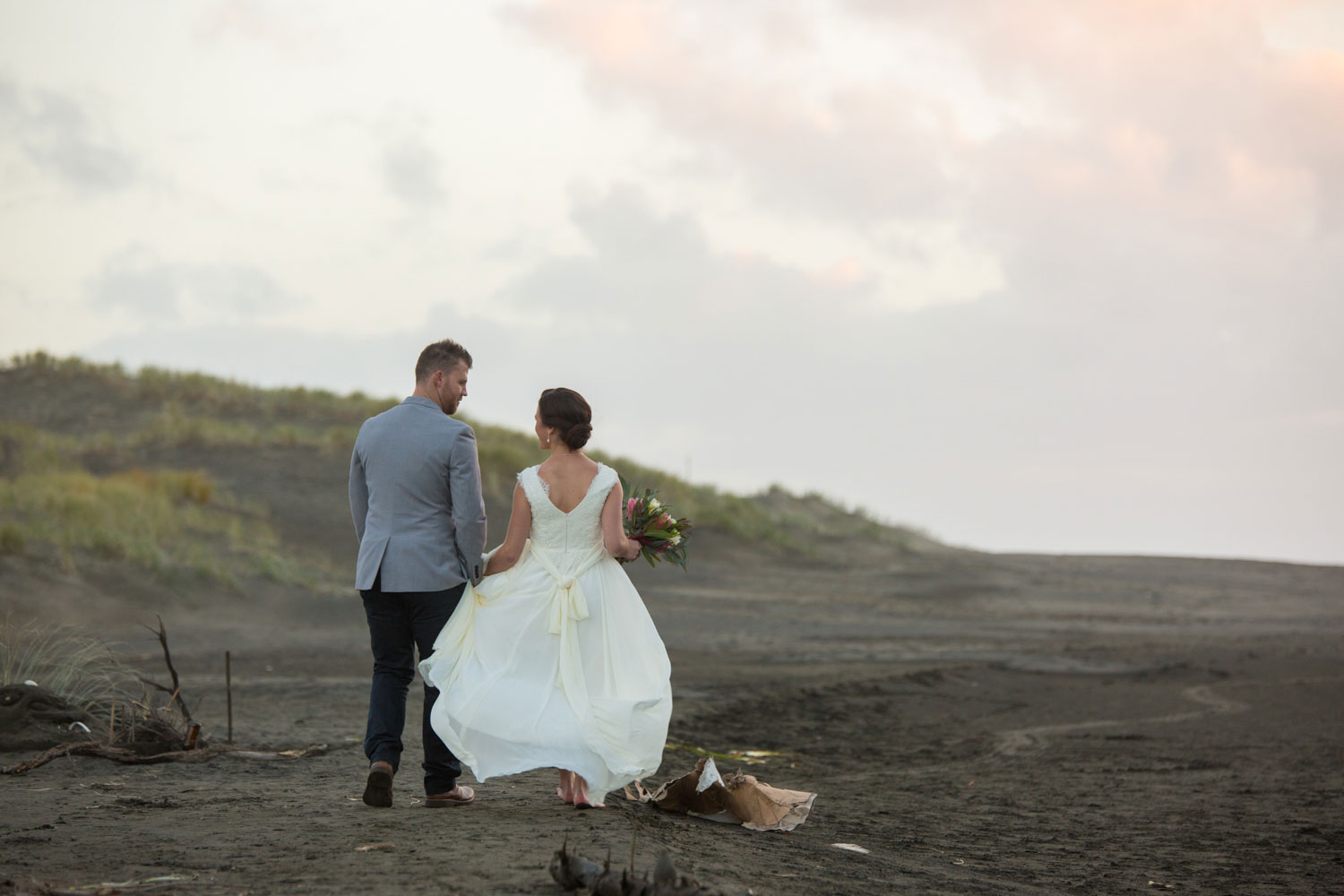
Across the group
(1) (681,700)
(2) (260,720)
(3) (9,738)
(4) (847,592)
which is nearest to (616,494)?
(3) (9,738)

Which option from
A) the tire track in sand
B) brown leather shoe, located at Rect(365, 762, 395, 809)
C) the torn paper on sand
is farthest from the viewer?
the tire track in sand

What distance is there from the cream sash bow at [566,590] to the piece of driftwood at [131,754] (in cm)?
378

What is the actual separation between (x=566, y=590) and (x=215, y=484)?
23.4 meters

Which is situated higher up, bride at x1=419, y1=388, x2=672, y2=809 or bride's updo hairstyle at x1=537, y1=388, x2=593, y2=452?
bride's updo hairstyle at x1=537, y1=388, x2=593, y2=452

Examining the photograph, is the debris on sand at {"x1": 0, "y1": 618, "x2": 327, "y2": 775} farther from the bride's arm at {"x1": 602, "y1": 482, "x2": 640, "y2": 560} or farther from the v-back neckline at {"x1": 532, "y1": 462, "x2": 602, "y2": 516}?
the bride's arm at {"x1": 602, "y1": 482, "x2": 640, "y2": 560}

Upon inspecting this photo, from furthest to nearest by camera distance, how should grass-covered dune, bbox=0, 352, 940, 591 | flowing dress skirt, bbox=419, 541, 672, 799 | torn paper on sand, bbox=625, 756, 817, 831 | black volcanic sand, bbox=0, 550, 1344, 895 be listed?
grass-covered dune, bbox=0, 352, 940, 591, torn paper on sand, bbox=625, 756, 817, 831, flowing dress skirt, bbox=419, 541, 672, 799, black volcanic sand, bbox=0, 550, 1344, 895

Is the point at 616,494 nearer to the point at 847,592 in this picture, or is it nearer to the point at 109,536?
the point at 109,536

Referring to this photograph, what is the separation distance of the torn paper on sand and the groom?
1260 mm

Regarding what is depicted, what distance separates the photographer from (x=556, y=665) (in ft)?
20.2

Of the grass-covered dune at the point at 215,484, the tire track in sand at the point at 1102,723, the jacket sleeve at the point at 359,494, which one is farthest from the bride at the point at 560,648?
the grass-covered dune at the point at 215,484

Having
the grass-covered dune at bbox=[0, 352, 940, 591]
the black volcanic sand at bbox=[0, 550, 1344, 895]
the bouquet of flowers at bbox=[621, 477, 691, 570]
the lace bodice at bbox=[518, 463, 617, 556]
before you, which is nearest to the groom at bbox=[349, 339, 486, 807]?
the lace bodice at bbox=[518, 463, 617, 556]

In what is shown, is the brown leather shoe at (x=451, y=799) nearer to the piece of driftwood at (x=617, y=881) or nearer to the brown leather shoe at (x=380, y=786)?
the brown leather shoe at (x=380, y=786)

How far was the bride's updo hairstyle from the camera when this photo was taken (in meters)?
6.24

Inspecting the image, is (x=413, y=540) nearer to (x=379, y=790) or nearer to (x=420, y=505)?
(x=420, y=505)
